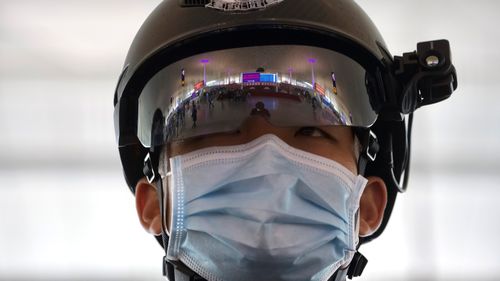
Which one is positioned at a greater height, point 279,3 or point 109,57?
point 109,57

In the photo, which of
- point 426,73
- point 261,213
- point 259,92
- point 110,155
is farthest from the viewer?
point 110,155

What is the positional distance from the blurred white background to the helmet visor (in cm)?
111

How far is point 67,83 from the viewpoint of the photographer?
8.16ft

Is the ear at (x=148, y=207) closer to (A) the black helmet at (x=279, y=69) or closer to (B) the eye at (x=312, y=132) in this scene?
(A) the black helmet at (x=279, y=69)

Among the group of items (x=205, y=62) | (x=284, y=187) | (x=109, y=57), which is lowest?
(x=284, y=187)

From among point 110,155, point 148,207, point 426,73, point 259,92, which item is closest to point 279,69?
point 259,92

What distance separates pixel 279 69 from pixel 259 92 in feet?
0.21

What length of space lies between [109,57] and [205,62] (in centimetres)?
123

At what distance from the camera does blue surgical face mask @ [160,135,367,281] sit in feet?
3.97

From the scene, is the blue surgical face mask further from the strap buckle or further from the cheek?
the strap buckle

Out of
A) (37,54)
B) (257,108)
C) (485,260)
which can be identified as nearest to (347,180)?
(257,108)

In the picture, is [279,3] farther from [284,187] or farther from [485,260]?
[485,260]

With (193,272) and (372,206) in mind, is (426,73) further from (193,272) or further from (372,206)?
(193,272)

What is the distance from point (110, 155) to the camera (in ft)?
8.16
